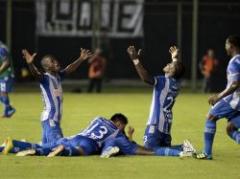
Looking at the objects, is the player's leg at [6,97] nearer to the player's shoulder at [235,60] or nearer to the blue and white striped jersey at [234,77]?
the blue and white striped jersey at [234,77]

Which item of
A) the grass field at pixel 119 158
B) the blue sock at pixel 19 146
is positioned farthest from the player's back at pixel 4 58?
the blue sock at pixel 19 146

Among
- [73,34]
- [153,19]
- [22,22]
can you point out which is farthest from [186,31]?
[22,22]

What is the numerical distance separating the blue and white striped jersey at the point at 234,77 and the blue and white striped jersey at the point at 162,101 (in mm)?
947

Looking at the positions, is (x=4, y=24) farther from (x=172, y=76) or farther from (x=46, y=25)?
(x=172, y=76)

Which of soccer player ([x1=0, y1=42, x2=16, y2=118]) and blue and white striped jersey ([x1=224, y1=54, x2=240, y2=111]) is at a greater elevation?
blue and white striped jersey ([x1=224, y1=54, x2=240, y2=111])

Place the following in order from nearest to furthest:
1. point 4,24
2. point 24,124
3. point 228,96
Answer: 1. point 228,96
2. point 24,124
3. point 4,24

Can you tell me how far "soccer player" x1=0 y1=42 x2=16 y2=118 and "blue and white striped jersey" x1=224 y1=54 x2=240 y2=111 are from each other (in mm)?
7246

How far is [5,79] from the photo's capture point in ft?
57.9

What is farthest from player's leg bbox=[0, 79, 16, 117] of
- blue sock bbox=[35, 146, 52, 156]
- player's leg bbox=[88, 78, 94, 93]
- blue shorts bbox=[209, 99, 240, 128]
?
player's leg bbox=[88, 78, 94, 93]

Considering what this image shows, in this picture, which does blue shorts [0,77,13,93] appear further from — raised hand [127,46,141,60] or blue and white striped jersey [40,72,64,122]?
raised hand [127,46,141,60]

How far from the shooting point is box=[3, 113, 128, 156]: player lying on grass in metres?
10.7

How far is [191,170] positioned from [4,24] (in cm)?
2278

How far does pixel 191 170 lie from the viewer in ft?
31.6

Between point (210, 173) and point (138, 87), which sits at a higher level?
point (210, 173)
